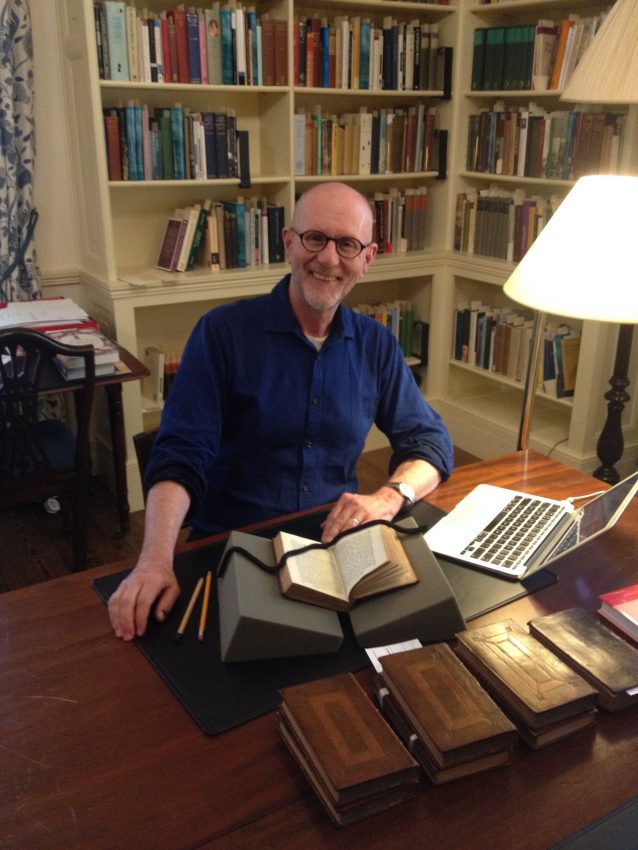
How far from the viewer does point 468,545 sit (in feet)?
4.38

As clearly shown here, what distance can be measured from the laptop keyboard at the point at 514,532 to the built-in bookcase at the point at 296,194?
5.72 feet

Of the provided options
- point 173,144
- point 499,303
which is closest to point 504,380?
point 499,303

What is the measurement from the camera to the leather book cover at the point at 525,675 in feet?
2.97

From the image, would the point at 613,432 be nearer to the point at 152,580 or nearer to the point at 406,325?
the point at 406,325

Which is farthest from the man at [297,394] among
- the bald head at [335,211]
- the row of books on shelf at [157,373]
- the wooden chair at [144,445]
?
the row of books on shelf at [157,373]

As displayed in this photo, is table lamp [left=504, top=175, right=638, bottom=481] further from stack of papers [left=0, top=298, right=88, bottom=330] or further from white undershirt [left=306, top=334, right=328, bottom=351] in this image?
stack of papers [left=0, top=298, right=88, bottom=330]

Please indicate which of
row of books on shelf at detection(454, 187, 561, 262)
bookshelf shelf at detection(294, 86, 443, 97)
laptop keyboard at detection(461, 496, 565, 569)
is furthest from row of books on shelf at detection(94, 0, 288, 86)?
laptop keyboard at detection(461, 496, 565, 569)

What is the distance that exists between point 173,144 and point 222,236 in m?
0.40

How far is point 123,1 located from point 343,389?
1960mm

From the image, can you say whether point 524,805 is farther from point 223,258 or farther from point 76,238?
point 76,238

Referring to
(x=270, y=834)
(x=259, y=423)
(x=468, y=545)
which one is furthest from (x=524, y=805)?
(x=259, y=423)

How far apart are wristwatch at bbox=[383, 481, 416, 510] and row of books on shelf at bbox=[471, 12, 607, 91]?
2.14m

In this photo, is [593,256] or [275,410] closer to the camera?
[593,256]

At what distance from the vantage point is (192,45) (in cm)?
275
